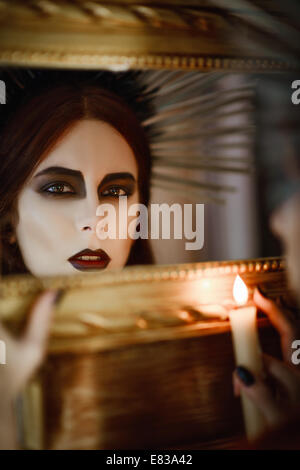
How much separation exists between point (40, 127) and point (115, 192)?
0.41ft

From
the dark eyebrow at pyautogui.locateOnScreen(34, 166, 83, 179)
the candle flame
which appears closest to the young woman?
the dark eyebrow at pyautogui.locateOnScreen(34, 166, 83, 179)

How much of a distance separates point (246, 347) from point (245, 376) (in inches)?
1.5

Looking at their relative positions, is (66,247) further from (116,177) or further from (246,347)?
(246,347)

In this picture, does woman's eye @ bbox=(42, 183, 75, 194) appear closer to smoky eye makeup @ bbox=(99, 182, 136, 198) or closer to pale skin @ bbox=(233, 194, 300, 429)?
smoky eye makeup @ bbox=(99, 182, 136, 198)

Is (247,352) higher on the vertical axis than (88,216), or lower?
lower

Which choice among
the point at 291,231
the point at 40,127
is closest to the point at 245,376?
the point at 291,231

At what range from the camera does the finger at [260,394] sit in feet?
1.56

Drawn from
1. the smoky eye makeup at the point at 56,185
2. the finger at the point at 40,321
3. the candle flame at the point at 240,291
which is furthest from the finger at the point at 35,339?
the candle flame at the point at 240,291

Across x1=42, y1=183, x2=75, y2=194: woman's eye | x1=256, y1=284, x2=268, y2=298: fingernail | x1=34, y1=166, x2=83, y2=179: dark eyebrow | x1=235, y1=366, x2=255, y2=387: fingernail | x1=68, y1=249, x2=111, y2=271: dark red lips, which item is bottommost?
x1=235, y1=366, x2=255, y2=387: fingernail

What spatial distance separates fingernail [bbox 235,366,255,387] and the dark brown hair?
19 centimetres

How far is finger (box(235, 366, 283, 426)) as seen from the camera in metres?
0.47

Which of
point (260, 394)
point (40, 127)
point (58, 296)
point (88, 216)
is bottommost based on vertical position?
point (260, 394)

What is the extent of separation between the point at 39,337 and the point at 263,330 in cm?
30

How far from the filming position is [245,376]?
0.48 m
